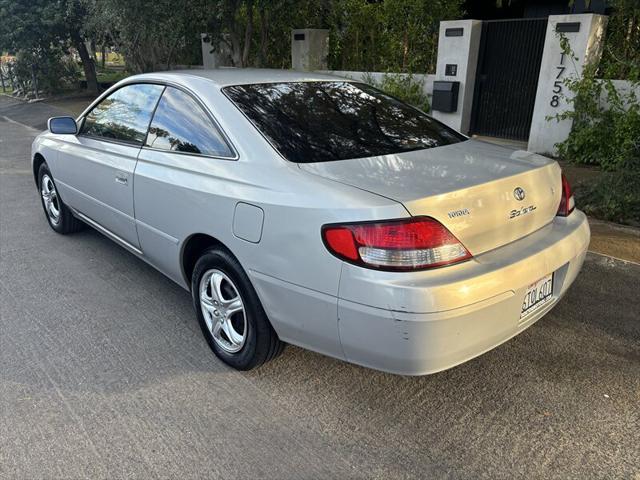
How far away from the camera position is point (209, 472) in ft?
7.73

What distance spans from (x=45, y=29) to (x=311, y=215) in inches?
748

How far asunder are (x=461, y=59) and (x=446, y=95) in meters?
0.63

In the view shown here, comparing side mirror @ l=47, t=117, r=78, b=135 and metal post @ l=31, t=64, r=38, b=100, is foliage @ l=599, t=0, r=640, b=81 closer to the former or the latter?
side mirror @ l=47, t=117, r=78, b=135

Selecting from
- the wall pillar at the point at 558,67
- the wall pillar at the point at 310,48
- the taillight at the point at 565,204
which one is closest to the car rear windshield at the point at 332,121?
the taillight at the point at 565,204

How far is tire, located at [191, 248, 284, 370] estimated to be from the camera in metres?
2.82

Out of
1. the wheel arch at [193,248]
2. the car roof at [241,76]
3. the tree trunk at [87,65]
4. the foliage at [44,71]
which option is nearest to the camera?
the wheel arch at [193,248]

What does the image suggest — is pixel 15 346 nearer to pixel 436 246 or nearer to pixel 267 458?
pixel 267 458

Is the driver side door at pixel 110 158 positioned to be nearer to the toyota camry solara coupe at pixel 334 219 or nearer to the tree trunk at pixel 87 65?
the toyota camry solara coupe at pixel 334 219

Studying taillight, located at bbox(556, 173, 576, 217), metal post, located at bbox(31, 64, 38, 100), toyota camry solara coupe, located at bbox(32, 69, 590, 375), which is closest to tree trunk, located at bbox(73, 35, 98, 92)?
metal post, located at bbox(31, 64, 38, 100)

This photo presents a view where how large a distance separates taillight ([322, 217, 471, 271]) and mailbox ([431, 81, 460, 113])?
7695 millimetres

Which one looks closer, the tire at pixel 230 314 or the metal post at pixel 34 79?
the tire at pixel 230 314

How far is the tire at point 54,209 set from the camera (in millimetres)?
5211

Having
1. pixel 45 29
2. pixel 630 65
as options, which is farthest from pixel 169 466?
pixel 45 29

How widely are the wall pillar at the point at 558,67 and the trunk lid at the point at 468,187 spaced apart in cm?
559
